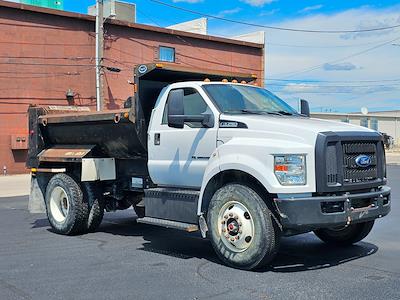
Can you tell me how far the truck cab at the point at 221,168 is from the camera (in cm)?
610

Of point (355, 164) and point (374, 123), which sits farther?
point (374, 123)

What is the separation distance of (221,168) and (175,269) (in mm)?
1349

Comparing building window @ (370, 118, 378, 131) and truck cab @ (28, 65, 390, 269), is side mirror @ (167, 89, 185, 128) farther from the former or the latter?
building window @ (370, 118, 378, 131)

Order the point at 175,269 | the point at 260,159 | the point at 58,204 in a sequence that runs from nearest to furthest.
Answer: the point at 260,159
the point at 175,269
the point at 58,204

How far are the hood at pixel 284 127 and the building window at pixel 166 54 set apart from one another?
23614mm

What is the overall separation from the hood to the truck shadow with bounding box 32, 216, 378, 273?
63.2 inches

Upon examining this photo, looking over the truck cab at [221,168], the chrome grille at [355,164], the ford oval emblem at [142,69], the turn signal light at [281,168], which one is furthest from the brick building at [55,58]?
the chrome grille at [355,164]

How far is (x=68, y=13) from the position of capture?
26.2 meters

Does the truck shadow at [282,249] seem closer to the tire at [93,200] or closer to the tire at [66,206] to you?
the tire at [93,200]

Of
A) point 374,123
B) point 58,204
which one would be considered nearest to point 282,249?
point 58,204

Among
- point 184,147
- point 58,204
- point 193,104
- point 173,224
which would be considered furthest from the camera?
point 58,204

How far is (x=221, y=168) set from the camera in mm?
6645

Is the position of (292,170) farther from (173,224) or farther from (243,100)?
(173,224)

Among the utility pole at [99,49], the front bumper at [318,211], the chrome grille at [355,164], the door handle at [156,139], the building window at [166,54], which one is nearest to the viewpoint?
the front bumper at [318,211]
